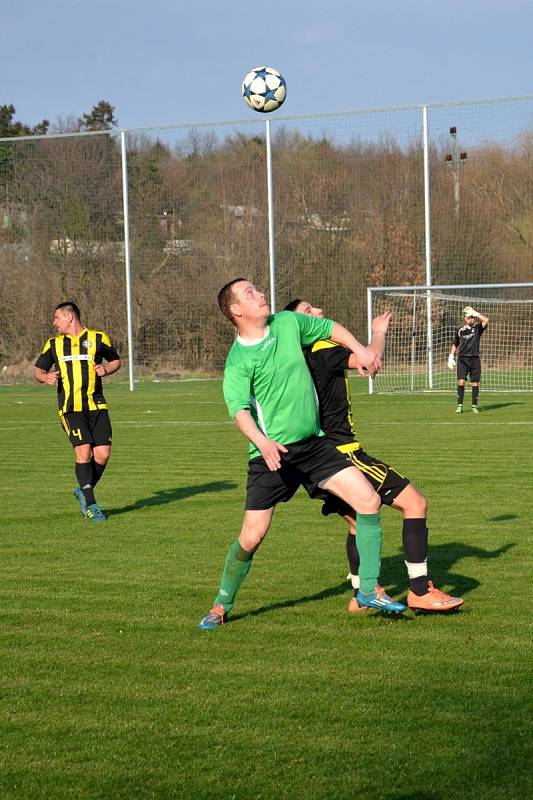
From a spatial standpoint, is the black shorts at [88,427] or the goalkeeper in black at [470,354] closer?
the black shorts at [88,427]

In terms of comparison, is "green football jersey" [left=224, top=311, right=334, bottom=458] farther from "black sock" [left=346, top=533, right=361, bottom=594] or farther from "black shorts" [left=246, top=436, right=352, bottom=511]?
"black sock" [left=346, top=533, right=361, bottom=594]

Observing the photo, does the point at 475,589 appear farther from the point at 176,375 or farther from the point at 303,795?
the point at 176,375

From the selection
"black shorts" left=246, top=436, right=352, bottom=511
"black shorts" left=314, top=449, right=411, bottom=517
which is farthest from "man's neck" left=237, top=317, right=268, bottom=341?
"black shorts" left=314, top=449, right=411, bottom=517

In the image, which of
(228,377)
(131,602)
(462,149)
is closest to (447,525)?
(131,602)

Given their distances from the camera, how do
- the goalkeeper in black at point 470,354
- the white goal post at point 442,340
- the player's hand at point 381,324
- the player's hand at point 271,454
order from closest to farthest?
the player's hand at point 271,454
the player's hand at point 381,324
the goalkeeper in black at point 470,354
the white goal post at point 442,340

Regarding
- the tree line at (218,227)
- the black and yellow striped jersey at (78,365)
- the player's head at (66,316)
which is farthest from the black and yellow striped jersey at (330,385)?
the tree line at (218,227)

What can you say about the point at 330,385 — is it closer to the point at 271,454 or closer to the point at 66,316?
the point at 271,454

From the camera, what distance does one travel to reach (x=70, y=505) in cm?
1277

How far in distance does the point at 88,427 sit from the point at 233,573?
5.52 meters

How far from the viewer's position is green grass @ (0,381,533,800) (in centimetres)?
465

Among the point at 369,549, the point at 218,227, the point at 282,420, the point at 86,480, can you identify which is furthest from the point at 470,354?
the point at 282,420

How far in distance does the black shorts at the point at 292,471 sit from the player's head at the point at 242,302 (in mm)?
770

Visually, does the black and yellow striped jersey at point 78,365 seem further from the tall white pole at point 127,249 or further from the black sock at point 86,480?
the tall white pole at point 127,249

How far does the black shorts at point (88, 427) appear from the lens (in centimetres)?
1230
